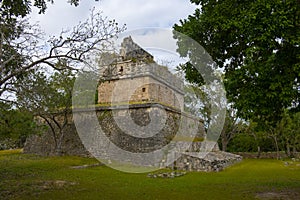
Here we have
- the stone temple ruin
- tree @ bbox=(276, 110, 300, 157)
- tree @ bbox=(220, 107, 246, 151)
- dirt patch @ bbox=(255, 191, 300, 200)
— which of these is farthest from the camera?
tree @ bbox=(220, 107, 246, 151)

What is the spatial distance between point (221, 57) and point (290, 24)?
2432 mm

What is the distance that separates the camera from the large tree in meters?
6.21

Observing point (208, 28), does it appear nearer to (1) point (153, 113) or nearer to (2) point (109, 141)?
(1) point (153, 113)

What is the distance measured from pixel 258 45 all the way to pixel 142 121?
10.4 metres

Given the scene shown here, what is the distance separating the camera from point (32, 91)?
740 centimetres

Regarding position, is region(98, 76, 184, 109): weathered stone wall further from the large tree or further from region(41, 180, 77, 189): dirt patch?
the large tree

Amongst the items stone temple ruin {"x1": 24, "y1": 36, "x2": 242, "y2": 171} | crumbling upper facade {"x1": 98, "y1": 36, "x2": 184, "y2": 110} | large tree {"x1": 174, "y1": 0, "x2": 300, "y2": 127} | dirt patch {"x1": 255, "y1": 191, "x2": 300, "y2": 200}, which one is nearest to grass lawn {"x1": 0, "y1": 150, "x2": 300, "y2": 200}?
dirt patch {"x1": 255, "y1": 191, "x2": 300, "y2": 200}

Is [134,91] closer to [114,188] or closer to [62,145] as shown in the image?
[62,145]

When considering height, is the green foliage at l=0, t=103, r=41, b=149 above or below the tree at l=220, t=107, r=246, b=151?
below

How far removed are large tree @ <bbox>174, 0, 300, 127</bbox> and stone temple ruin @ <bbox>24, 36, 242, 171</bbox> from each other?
6762 mm

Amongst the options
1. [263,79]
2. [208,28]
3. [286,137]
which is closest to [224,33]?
[208,28]

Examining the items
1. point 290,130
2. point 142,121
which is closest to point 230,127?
point 290,130

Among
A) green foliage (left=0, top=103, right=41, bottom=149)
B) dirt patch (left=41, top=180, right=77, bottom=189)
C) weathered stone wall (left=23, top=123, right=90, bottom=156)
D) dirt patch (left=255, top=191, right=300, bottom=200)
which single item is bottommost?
dirt patch (left=41, top=180, right=77, bottom=189)

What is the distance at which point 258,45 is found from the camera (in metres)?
6.55
